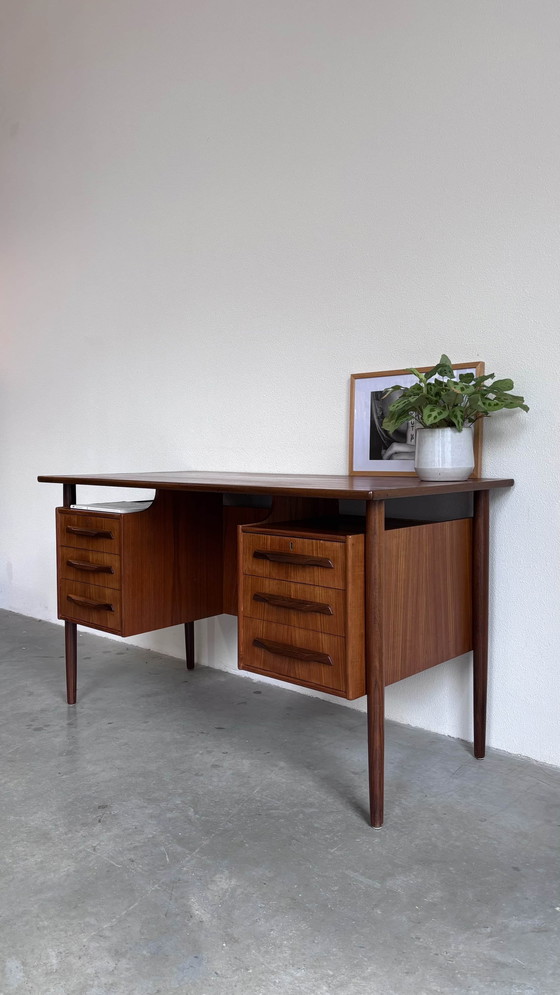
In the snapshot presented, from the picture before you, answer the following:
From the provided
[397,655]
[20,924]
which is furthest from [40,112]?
[20,924]

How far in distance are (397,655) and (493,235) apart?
1.19 m

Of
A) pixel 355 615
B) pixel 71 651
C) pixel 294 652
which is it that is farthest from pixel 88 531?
pixel 355 615

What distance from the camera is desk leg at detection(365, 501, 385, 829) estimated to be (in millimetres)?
1636

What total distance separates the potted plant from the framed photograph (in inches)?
12.4

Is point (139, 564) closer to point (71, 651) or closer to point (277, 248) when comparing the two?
point (71, 651)

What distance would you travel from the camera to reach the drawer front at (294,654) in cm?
169

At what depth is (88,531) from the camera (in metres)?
2.35

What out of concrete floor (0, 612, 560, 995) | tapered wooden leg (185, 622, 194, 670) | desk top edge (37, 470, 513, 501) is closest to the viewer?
concrete floor (0, 612, 560, 995)

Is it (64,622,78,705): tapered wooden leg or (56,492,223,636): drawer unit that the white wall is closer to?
(56,492,223,636): drawer unit

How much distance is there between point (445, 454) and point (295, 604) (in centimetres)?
56

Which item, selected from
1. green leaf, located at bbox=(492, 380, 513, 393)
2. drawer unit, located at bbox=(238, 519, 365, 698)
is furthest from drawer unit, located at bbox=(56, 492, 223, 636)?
green leaf, located at bbox=(492, 380, 513, 393)

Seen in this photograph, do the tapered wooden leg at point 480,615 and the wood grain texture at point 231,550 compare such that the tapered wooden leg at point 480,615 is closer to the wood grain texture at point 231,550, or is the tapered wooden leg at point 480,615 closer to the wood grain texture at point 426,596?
the wood grain texture at point 426,596

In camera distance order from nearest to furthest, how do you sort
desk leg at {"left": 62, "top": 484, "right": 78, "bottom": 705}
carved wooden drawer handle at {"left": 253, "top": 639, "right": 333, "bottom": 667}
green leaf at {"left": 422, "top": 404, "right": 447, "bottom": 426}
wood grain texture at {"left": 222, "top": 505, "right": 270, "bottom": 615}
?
carved wooden drawer handle at {"left": 253, "top": 639, "right": 333, "bottom": 667}
green leaf at {"left": 422, "top": 404, "right": 447, "bottom": 426}
desk leg at {"left": 62, "top": 484, "right": 78, "bottom": 705}
wood grain texture at {"left": 222, "top": 505, "right": 270, "bottom": 615}

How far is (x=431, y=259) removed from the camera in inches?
86.7
